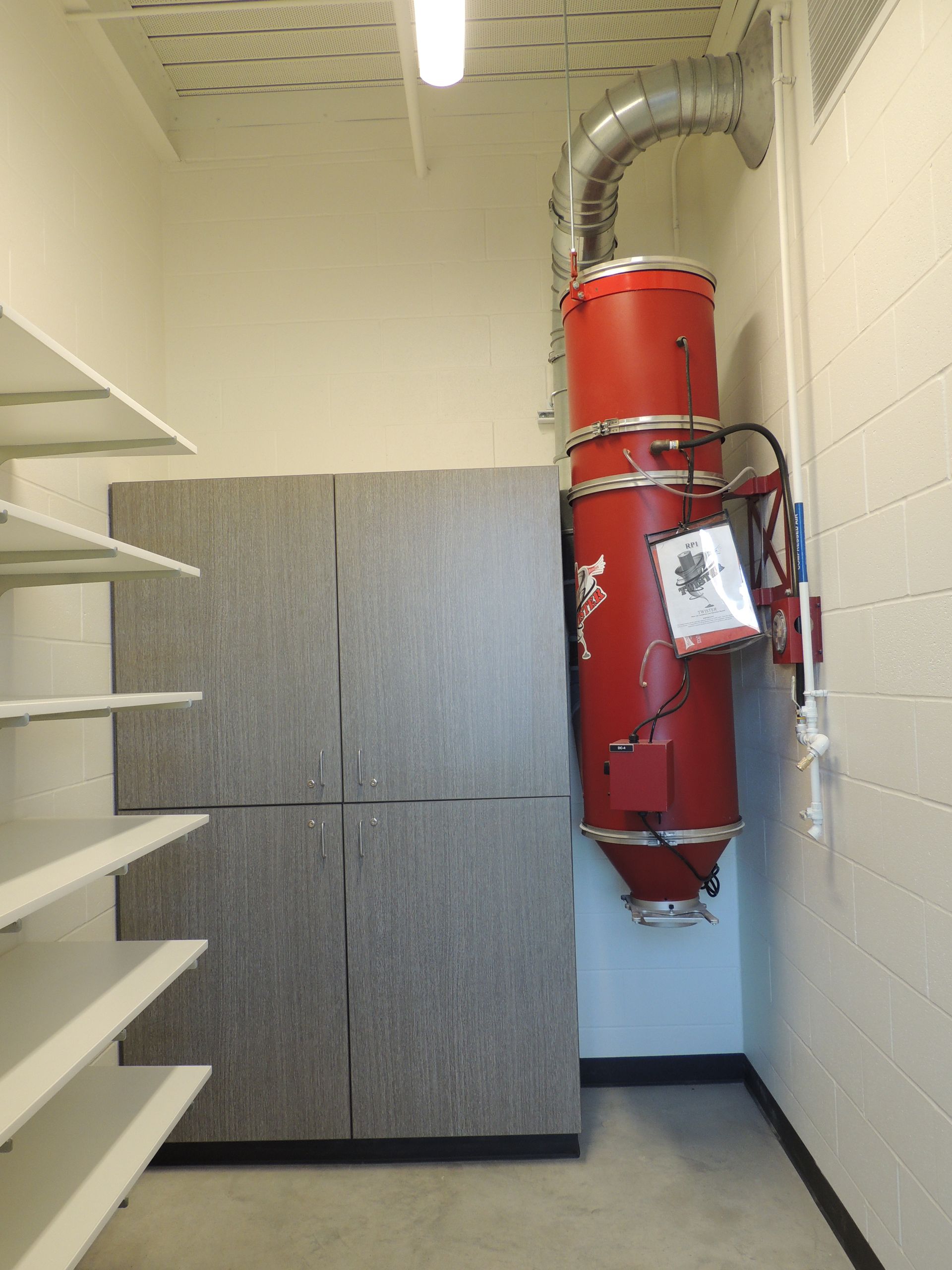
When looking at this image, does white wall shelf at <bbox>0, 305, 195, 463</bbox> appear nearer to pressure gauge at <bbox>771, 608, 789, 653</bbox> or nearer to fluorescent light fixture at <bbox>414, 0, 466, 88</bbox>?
fluorescent light fixture at <bbox>414, 0, 466, 88</bbox>

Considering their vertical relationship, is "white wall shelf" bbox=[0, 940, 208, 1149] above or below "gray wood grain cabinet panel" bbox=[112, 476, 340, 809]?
below

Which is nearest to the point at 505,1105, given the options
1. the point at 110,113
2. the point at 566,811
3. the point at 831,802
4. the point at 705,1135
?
the point at 705,1135

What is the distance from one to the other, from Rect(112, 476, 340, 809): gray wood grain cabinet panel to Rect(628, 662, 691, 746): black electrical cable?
834mm

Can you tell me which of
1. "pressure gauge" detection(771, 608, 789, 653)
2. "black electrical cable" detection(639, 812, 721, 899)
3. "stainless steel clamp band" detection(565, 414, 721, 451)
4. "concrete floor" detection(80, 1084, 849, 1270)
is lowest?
"concrete floor" detection(80, 1084, 849, 1270)

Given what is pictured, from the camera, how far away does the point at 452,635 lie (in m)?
2.36

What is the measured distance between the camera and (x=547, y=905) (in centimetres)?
231

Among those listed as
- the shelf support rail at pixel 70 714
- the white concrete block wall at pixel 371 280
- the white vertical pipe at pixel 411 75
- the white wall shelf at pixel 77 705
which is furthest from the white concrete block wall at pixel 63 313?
the white vertical pipe at pixel 411 75

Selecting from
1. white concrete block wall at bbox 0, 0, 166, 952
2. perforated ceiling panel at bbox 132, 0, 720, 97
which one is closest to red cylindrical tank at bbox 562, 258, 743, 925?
perforated ceiling panel at bbox 132, 0, 720, 97

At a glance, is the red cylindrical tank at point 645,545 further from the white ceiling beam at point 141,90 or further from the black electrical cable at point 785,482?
the white ceiling beam at point 141,90

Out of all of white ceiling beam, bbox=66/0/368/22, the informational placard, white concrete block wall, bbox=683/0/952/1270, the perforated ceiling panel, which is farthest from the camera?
the perforated ceiling panel

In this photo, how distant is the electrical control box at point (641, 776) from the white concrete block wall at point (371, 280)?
1.21 m

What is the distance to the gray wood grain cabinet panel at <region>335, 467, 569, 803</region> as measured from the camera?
7.66 feet

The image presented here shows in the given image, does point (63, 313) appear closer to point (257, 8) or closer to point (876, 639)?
point (257, 8)

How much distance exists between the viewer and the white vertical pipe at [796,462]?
75.8 inches
